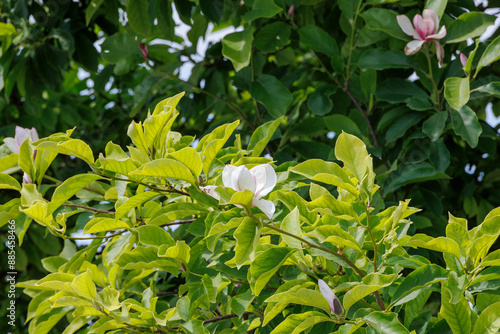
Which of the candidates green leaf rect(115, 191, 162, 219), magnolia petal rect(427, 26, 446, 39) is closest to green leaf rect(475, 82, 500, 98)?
magnolia petal rect(427, 26, 446, 39)

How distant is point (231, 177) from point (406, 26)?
0.88 metres

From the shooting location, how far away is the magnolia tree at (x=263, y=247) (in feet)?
2.58

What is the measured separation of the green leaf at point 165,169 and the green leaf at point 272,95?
761mm

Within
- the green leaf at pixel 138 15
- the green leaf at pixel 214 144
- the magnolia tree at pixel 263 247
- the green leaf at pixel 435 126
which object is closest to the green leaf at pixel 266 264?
the magnolia tree at pixel 263 247

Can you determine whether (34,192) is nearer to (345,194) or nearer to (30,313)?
(30,313)

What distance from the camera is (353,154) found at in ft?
2.84

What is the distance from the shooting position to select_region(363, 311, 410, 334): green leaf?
0.74 metres

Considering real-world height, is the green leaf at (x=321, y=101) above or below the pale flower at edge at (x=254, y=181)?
below

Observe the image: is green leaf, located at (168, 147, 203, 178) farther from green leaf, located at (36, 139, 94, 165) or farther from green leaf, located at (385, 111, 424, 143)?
green leaf, located at (385, 111, 424, 143)

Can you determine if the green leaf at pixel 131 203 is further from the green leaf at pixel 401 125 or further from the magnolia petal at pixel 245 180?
the green leaf at pixel 401 125

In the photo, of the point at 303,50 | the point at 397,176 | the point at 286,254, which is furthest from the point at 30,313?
the point at 303,50

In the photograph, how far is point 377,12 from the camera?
5.00ft

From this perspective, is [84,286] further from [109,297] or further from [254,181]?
[254,181]

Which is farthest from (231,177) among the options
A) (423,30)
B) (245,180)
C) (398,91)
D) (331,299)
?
(398,91)
